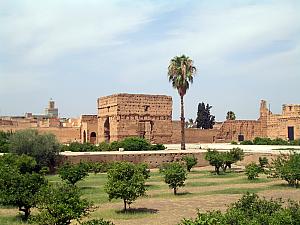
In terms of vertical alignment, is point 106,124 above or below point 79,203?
above

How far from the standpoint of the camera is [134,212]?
15.0m

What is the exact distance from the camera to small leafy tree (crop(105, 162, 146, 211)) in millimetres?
15242

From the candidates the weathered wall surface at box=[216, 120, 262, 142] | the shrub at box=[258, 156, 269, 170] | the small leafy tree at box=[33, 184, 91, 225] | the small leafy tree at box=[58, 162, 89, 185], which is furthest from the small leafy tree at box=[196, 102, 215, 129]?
the small leafy tree at box=[33, 184, 91, 225]

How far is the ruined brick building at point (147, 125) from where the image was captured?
38.6m

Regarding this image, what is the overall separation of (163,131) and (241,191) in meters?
22.4

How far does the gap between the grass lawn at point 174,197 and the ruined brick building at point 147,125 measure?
1422cm

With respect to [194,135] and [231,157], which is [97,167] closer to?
[231,157]

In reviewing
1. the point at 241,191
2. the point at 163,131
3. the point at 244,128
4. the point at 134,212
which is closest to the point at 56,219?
the point at 134,212

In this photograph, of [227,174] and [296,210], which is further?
[227,174]

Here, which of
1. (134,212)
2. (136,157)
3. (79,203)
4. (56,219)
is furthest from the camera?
(136,157)

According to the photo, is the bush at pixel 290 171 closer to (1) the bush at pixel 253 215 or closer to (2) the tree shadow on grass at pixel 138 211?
(2) the tree shadow on grass at pixel 138 211

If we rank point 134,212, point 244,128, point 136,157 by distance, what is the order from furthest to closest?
point 244,128 < point 136,157 < point 134,212

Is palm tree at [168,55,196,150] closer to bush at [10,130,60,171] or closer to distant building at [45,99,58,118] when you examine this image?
bush at [10,130,60,171]

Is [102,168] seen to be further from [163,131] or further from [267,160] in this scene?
[163,131]
